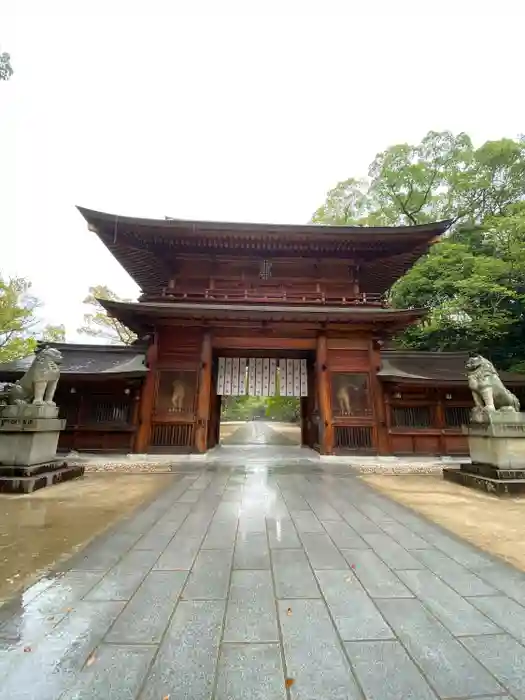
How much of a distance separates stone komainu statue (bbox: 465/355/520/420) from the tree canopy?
6.61m

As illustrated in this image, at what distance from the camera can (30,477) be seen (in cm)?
619

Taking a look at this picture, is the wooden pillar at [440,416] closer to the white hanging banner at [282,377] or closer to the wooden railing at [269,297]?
the wooden railing at [269,297]

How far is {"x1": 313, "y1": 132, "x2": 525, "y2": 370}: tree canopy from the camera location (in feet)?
50.3

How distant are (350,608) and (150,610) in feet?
4.65

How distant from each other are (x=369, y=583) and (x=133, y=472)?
700 centimetres

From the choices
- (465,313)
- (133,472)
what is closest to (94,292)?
(133,472)

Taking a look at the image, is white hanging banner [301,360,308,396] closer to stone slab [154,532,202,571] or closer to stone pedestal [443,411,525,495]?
stone pedestal [443,411,525,495]

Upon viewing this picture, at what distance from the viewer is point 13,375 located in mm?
11320

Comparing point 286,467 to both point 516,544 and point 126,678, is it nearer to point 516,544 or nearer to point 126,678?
point 516,544

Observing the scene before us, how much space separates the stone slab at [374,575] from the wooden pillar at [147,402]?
8199 millimetres

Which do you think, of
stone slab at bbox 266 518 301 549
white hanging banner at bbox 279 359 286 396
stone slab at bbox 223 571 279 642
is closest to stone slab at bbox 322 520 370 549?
stone slab at bbox 266 518 301 549


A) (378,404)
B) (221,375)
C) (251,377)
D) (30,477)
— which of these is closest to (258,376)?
(251,377)

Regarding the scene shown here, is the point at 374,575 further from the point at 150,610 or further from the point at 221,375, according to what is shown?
the point at 221,375

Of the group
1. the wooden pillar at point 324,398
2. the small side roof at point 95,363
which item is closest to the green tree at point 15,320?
the small side roof at point 95,363
